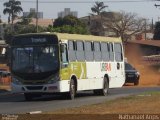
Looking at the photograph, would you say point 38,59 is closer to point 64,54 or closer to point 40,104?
point 64,54

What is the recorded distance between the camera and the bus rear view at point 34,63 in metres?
27.6

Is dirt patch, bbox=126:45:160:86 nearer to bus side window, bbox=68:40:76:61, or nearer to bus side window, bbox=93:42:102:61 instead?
bus side window, bbox=93:42:102:61

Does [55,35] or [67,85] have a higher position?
[55,35]

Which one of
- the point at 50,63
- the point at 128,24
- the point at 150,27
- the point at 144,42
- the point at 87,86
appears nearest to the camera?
the point at 50,63

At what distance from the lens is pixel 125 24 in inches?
4685

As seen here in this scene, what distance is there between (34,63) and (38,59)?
24cm

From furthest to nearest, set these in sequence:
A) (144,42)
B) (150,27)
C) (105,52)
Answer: (150,27) → (144,42) → (105,52)

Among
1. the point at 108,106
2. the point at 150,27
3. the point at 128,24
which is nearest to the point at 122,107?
the point at 108,106

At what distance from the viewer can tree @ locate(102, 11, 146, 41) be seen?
11781 cm

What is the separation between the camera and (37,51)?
27859mm

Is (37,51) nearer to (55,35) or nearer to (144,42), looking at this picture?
(55,35)

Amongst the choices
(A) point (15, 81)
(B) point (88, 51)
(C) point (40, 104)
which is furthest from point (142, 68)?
(C) point (40, 104)

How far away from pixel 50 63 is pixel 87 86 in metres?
3.34

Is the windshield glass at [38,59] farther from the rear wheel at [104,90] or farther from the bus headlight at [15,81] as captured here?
the rear wheel at [104,90]
